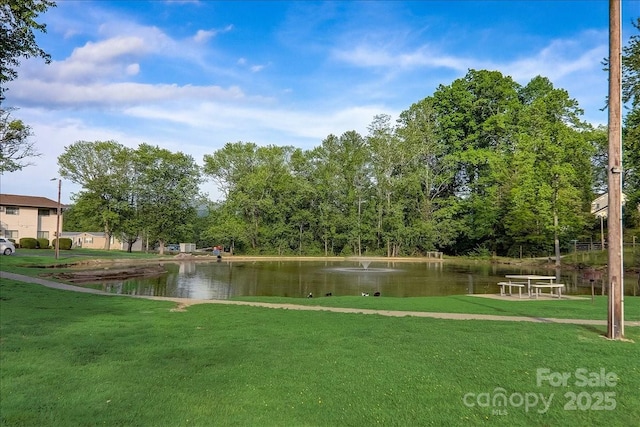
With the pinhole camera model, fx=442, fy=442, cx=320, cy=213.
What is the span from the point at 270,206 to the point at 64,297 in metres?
41.2

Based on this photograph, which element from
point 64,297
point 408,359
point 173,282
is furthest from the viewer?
point 173,282

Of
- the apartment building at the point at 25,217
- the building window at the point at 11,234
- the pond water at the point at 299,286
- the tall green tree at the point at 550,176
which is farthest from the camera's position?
the building window at the point at 11,234

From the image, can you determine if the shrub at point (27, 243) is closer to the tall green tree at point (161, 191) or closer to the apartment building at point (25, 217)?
the apartment building at point (25, 217)

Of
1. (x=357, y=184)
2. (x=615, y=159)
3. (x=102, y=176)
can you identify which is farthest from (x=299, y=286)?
(x=102, y=176)

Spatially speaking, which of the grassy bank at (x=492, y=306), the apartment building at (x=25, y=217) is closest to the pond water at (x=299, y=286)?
the grassy bank at (x=492, y=306)

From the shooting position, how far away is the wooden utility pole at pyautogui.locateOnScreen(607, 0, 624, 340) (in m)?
7.96

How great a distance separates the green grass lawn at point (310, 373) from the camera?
4.86 metres

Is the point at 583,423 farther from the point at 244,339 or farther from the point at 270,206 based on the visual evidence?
the point at 270,206

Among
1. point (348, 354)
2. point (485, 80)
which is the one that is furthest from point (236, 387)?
point (485, 80)

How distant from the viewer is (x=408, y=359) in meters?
6.64

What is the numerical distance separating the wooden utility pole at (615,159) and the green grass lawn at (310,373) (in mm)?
1089

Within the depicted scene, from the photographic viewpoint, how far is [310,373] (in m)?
6.17

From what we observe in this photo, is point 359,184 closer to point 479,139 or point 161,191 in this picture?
point 479,139

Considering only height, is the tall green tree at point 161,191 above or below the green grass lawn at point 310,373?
above
